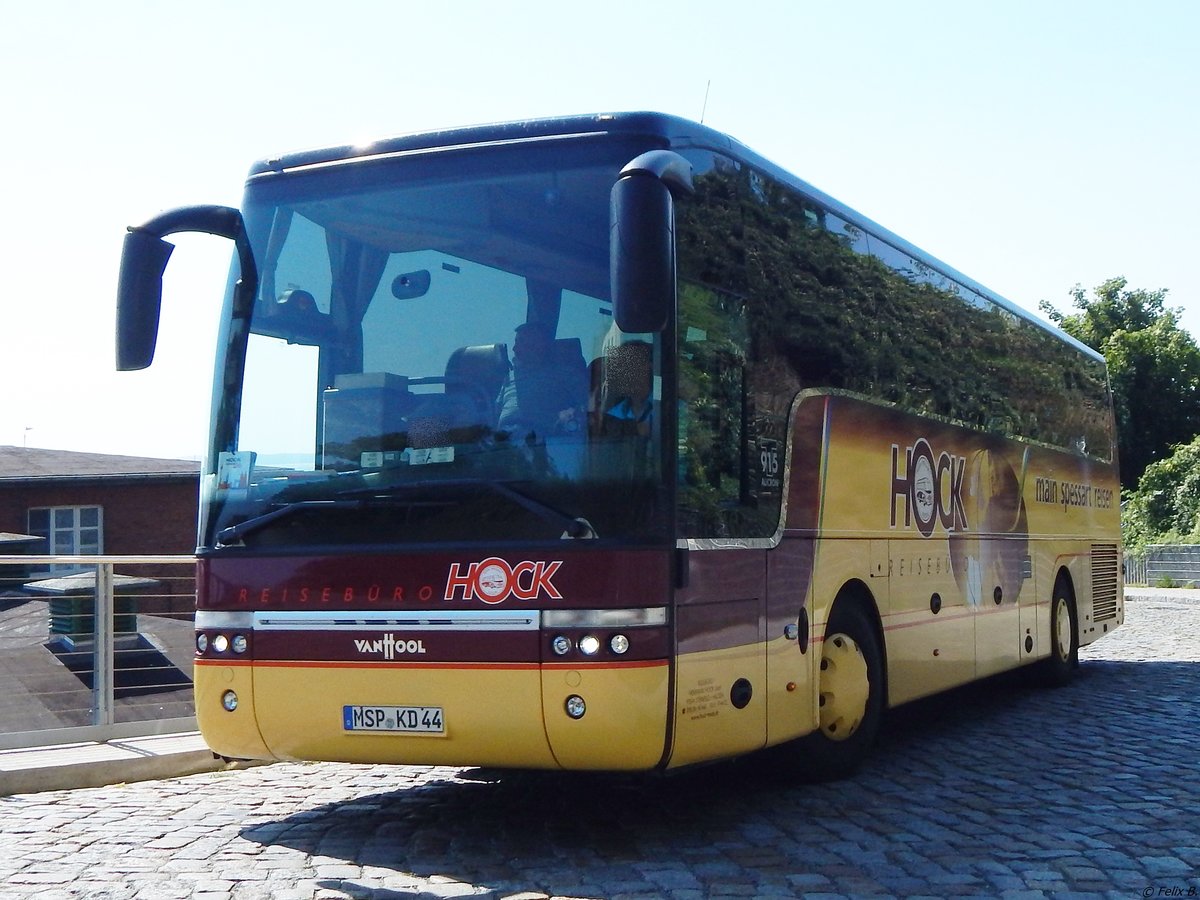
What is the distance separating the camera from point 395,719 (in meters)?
7.24

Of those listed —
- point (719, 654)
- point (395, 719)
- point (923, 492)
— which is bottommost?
point (395, 719)

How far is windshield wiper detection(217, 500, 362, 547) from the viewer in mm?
7402

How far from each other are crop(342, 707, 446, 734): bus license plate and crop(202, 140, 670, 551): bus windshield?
Result: 2.64 feet

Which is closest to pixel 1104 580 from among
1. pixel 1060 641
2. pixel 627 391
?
pixel 1060 641

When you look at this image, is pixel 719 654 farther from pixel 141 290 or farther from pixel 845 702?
pixel 141 290

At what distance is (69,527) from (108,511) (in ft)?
3.40

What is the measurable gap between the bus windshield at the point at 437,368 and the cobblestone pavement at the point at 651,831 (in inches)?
59.2

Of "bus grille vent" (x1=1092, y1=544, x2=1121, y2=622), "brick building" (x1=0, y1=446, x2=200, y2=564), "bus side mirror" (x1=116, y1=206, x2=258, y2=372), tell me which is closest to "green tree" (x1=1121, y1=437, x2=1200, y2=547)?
"brick building" (x1=0, y1=446, x2=200, y2=564)

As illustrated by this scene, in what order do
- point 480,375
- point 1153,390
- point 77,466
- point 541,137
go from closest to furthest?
point 480,375, point 541,137, point 77,466, point 1153,390

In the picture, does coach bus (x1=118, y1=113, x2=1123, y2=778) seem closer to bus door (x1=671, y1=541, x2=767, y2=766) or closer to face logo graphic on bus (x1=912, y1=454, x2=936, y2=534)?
bus door (x1=671, y1=541, x2=767, y2=766)

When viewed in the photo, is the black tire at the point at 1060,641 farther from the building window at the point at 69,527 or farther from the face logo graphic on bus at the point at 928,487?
the building window at the point at 69,527

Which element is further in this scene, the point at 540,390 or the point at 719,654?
the point at 719,654

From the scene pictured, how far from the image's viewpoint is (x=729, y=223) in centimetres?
805

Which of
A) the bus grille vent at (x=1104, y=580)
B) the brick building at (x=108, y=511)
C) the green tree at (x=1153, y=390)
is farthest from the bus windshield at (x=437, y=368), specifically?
the green tree at (x=1153, y=390)
